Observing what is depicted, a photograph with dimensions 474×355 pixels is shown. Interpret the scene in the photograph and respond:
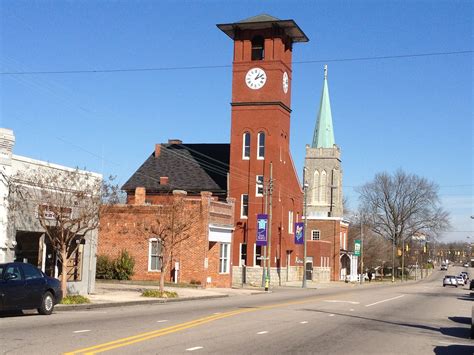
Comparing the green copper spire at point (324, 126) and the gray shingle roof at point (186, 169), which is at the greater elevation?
the green copper spire at point (324, 126)

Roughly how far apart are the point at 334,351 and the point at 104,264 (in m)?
32.9

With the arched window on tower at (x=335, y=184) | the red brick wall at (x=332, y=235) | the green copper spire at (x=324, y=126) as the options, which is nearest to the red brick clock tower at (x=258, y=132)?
the red brick wall at (x=332, y=235)

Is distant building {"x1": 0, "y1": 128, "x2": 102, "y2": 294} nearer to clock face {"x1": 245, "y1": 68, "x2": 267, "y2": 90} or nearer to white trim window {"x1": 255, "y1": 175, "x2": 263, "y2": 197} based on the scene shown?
white trim window {"x1": 255, "y1": 175, "x2": 263, "y2": 197}

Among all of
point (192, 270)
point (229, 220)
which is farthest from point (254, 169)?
point (192, 270)

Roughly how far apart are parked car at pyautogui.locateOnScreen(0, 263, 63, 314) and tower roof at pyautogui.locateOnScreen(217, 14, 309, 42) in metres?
43.1

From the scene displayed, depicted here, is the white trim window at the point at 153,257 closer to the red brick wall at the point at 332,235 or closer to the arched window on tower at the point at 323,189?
the red brick wall at the point at 332,235

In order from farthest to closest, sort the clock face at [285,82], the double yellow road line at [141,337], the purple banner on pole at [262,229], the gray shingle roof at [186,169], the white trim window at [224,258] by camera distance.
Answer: the gray shingle roof at [186,169]
the clock face at [285,82]
the purple banner on pole at [262,229]
the white trim window at [224,258]
the double yellow road line at [141,337]

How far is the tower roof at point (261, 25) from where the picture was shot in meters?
60.2

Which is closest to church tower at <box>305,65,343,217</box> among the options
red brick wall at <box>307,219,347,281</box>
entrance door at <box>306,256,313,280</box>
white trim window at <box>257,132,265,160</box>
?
red brick wall at <box>307,219,347,281</box>

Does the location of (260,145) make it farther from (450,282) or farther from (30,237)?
(450,282)

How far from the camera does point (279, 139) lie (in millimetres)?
60656

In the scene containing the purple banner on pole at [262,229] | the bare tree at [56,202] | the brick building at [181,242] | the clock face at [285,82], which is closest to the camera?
the bare tree at [56,202]

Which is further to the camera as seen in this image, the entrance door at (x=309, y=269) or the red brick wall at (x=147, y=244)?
the entrance door at (x=309, y=269)

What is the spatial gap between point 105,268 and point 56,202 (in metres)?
19.0
